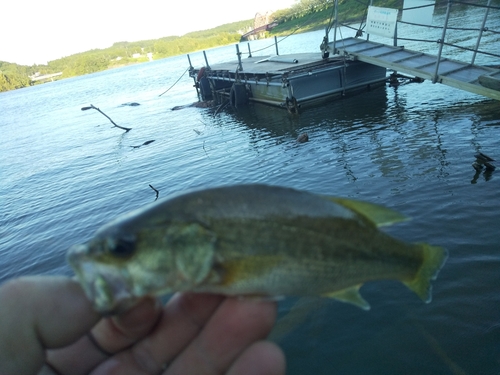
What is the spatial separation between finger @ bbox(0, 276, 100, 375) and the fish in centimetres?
17

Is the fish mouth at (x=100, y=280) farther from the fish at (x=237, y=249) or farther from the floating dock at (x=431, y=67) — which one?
the floating dock at (x=431, y=67)

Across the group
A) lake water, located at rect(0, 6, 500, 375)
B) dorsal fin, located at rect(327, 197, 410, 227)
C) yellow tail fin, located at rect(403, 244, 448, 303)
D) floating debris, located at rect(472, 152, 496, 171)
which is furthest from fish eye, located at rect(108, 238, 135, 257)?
floating debris, located at rect(472, 152, 496, 171)

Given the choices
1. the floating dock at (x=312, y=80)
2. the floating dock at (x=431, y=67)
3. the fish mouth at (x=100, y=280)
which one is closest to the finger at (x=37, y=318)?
the fish mouth at (x=100, y=280)

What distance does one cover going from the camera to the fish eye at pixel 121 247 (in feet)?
6.82

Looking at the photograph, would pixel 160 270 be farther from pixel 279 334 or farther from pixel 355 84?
pixel 355 84

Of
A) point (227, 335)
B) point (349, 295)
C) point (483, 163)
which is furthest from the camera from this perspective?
point (483, 163)

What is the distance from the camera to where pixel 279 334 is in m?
6.87

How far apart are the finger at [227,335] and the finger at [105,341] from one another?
0.39 m

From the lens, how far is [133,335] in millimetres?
2602

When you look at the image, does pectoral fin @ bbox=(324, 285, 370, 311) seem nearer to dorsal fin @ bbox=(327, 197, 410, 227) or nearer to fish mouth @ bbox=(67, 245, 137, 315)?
dorsal fin @ bbox=(327, 197, 410, 227)

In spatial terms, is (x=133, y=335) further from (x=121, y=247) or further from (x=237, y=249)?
(x=237, y=249)

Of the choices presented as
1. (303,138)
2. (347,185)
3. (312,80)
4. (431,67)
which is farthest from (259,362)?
(312,80)

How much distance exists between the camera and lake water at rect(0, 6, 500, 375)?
622 cm

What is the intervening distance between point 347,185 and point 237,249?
10260 mm
